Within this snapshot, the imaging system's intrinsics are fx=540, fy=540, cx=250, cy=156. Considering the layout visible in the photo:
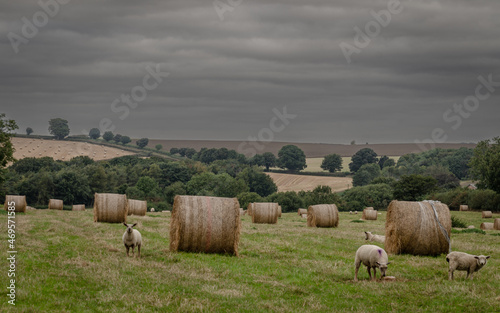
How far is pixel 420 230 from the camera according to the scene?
18.3 m

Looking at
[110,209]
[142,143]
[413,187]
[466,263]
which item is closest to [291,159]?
[142,143]

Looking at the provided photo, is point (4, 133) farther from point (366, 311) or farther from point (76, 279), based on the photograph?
point (366, 311)

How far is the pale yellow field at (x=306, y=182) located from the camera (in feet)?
383

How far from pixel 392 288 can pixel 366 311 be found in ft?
7.41

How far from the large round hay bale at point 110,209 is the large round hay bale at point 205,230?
44.9 feet

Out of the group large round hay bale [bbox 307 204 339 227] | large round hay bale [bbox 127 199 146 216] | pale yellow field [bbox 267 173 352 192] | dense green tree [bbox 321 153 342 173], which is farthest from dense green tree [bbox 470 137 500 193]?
dense green tree [bbox 321 153 342 173]

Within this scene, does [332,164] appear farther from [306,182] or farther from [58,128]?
[58,128]

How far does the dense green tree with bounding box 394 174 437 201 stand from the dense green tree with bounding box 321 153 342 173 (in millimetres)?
78793

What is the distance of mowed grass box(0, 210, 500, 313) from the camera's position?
33.8 ft

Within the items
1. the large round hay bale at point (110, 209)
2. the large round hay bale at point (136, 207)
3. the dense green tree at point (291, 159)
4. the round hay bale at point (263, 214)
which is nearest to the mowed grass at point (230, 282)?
the large round hay bale at point (110, 209)

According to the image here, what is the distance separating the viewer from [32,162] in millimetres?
113938

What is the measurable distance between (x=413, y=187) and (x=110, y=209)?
160 ft

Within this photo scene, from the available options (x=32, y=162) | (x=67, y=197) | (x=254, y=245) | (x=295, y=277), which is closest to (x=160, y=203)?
(x=67, y=197)

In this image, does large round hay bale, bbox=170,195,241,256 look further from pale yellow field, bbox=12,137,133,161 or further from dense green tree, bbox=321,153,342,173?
dense green tree, bbox=321,153,342,173
